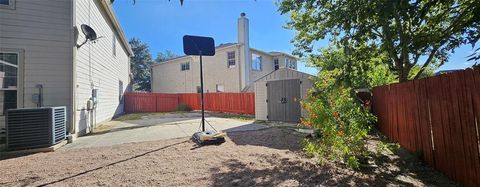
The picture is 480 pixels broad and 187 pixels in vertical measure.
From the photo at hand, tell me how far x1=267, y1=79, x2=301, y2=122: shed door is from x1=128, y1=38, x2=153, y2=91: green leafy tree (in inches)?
1324

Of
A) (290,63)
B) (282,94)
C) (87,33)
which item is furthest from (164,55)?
(87,33)

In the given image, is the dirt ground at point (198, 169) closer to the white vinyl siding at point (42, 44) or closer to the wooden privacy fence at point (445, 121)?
the wooden privacy fence at point (445, 121)

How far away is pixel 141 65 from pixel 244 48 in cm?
3031

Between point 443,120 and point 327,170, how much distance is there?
6.12 ft

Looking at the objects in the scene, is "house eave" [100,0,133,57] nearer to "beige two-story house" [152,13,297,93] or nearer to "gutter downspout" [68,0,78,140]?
"gutter downspout" [68,0,78,140]

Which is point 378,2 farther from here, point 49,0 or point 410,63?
point 49,0

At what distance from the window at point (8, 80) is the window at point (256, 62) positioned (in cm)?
1539

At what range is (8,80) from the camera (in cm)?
661

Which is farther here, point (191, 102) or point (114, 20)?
point (191, 102)

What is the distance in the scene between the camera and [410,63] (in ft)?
24.5

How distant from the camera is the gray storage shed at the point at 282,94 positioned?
10820 mm

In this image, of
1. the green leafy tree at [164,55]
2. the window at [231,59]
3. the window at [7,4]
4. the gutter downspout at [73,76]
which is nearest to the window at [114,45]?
the gutter downspout at [73,76]

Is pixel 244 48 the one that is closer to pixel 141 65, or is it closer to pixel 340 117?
pixel 340 117

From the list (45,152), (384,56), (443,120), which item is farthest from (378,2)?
(45,152)
